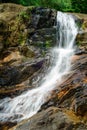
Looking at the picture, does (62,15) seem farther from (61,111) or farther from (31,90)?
(61,111)

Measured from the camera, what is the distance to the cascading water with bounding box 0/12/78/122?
38.8 feet

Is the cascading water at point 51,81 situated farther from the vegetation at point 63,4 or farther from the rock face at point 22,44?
the vegetation at point 63,4

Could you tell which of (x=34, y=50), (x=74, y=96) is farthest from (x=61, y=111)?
(x=34, y=50)

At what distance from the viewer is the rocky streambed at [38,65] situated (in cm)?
802

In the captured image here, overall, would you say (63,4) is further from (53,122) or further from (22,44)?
(53,122)

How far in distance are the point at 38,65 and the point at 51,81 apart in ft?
5.13

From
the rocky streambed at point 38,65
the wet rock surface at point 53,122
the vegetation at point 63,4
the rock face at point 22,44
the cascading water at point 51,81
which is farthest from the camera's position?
the vegetation at point 63,4

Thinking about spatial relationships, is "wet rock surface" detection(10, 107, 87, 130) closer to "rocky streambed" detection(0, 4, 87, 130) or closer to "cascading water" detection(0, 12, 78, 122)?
"rocky streambed" detection(0, 4, 87, 130)

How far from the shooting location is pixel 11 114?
458 inches

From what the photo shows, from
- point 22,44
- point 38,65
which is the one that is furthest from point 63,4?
point 38,65

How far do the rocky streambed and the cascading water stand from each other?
1.24ft

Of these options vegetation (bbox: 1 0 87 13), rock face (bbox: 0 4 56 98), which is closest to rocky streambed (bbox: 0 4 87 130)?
rock face (bbox: 0 4 56 98)

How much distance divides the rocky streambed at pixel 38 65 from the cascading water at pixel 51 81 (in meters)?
0.38

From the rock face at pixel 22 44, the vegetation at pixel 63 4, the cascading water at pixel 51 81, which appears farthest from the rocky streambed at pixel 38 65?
the vegetation at pixel 63 4
